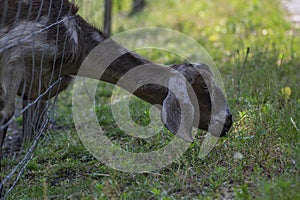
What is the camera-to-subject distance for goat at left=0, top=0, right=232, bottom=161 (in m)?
4.56

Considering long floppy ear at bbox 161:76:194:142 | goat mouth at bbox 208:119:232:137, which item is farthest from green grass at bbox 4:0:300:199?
long floppy ear at bbox 161:76:194:142

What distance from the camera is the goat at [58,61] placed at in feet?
15.0

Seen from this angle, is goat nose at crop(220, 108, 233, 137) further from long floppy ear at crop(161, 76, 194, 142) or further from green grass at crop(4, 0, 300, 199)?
long floppy ear at crop(161, 76, 194, 142)

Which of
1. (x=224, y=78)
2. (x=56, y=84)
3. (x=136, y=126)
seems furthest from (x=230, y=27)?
(x=56, y=84)

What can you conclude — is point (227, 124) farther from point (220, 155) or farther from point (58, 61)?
point (58, 61)

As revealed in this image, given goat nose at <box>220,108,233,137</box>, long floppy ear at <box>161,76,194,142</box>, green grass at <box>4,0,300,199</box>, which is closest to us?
green grass at <box>4,0,300,199</box>

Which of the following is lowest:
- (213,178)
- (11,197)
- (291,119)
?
(11,197)

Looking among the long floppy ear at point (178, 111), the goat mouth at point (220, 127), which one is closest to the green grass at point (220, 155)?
the goat mouth at point (220, 127)

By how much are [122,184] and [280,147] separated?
47.9 inches

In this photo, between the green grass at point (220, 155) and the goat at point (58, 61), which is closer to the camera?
the green grass at point (220, 155)

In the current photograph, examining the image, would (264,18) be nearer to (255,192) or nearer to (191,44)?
(191,44)

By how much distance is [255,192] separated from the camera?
384 cm

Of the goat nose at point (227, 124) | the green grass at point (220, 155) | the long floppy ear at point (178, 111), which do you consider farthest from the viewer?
the goat nose at point (227, 124)

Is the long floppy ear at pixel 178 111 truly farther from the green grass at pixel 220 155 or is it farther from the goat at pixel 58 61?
the green grass at pixel 220 155
